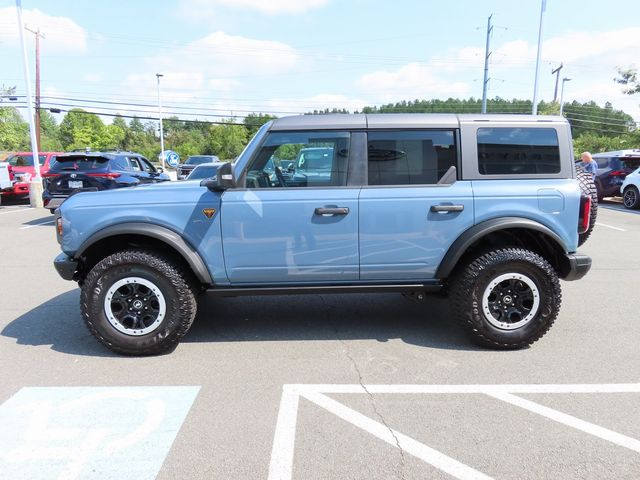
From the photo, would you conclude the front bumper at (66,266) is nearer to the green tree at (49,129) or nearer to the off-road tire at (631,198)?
the off-road tire at (631,198)

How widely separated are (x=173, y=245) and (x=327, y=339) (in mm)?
1592

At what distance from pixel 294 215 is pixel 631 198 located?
1474cm

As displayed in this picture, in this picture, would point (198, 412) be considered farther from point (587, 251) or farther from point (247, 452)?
point (587, 251)

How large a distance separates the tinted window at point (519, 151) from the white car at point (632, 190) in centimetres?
1306

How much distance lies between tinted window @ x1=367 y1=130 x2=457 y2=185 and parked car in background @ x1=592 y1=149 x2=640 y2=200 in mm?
15072

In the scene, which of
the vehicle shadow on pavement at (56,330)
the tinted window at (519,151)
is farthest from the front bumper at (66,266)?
the tinted window at (519,151)

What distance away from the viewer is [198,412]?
3020mm

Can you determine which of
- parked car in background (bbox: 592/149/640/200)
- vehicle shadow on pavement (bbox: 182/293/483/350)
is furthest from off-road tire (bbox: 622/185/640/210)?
vehicle shadow on pavement (bbox: 182/293/483/350)

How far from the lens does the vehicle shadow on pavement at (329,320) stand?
4289 millimetres

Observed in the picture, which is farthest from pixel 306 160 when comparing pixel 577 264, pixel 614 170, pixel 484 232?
pixel 614 170

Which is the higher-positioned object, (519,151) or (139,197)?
(519,151)

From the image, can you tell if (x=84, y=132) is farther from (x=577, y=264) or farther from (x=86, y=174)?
(x=577, y=264)

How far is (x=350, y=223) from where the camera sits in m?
3.79

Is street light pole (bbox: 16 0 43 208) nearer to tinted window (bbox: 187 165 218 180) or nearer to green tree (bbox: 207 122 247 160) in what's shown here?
tinted window (bbox: 187 165 218 180)
